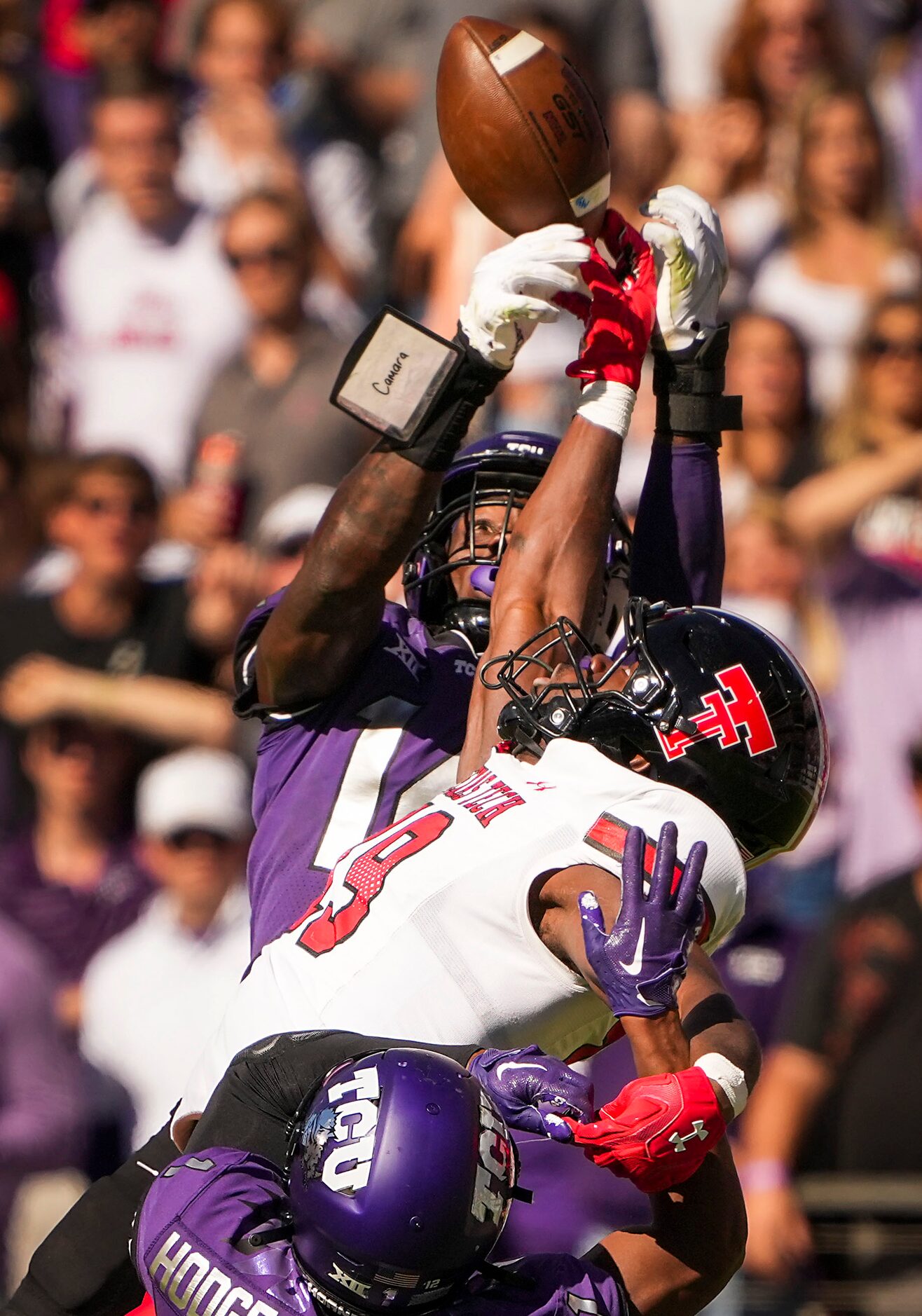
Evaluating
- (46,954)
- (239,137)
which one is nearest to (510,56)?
(46,954)

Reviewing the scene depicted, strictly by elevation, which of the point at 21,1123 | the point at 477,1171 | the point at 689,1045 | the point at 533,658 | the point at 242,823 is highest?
the point at 533,658

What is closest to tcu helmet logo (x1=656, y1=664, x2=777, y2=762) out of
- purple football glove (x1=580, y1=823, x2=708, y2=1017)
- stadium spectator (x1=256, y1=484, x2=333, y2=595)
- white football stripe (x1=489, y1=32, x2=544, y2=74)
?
purple football glove (x1=580, y1=823, x2=708, y2=1017)

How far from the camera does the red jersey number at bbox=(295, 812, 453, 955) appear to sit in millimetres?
3379

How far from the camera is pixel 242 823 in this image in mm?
6367

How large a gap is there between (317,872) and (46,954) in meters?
2.72

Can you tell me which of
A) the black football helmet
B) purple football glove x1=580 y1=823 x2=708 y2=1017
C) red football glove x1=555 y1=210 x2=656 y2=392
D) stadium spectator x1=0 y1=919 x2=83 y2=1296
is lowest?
stadium spectator x1=0 y1=919 x2=83 y2=1296

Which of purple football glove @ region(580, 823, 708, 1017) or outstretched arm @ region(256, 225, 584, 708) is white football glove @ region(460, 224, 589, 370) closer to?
outstretched arm @ region(256, 225, 584, 708)

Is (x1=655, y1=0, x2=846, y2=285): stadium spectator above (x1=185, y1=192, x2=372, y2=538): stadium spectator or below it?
above

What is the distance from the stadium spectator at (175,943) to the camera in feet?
19.7

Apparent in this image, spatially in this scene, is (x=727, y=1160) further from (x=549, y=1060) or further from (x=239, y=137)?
(x=239, y=137)

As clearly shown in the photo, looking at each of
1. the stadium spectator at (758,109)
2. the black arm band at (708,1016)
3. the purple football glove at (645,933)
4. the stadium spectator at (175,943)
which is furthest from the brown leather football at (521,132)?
the stadium spectator at (758,109)

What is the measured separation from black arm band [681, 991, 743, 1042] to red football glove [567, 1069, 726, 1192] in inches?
8.8

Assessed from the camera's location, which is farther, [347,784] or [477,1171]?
[347,784]

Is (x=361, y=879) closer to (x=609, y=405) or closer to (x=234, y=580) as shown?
(x=609, y=405)
